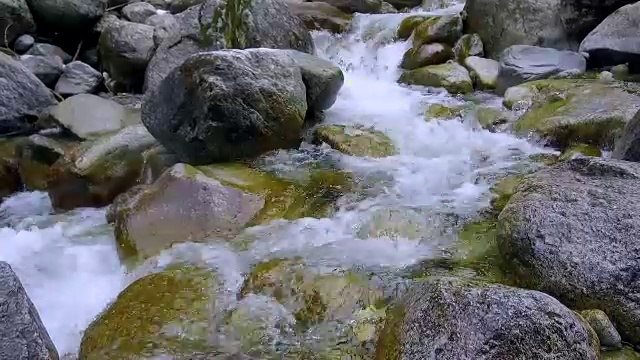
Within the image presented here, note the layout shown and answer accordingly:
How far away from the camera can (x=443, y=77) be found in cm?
897

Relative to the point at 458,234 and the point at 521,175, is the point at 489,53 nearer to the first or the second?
the point at 521,175

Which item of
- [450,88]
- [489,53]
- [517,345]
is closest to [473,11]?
[489,53]

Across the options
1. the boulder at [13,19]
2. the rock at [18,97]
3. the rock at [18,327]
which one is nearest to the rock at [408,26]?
the rock at [18,97]

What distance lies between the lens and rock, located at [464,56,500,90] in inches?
350

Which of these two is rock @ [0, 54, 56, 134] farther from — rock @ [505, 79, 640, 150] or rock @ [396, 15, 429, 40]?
rock @ [505, 79, 640, 150]

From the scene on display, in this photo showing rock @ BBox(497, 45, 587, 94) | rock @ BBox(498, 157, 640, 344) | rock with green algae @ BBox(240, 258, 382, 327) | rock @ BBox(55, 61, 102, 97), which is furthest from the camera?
rock @ BBox(55, 61, 102, 97)

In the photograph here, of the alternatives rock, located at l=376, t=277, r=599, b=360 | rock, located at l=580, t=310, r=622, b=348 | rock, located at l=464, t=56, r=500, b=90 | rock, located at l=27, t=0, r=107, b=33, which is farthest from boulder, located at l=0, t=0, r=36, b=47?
rock, located at l=580, t=310, r=622, b=348

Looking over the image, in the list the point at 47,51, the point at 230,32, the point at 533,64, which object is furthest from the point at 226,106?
the point at 47,51

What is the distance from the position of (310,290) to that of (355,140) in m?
3.10

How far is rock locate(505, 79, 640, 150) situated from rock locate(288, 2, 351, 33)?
5389mm

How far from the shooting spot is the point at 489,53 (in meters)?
10.1

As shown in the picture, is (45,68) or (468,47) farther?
(45,68)

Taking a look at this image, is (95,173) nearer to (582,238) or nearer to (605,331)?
(582,238)

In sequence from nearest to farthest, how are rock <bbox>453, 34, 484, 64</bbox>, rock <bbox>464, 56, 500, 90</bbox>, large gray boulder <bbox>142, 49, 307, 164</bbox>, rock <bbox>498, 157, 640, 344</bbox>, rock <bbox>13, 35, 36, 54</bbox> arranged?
rock <bbox>498, 157, 640, 344</bbox>, large gray boulder <bbox>142, 49, 307, 164</bbox>, rock <bbox>464, 56, 500, 90</bbox>, rock <bbox>453, 34, 484, 64</bbox>, rock <bbox>13, 35, 36, 54</bbox>
